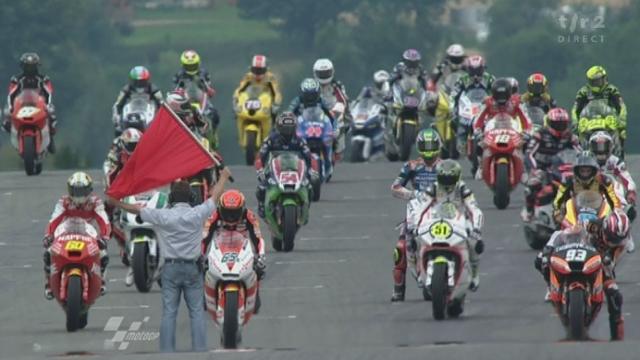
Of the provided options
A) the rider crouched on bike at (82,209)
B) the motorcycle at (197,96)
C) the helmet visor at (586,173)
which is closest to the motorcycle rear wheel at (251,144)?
the motorcycle at (197,96)

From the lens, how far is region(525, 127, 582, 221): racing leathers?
1473 inches

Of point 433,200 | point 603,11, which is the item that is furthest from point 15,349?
point 603,11

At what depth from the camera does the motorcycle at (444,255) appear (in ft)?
102

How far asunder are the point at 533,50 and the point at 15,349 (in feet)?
211

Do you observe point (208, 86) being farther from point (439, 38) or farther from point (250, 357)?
point (439, 38)

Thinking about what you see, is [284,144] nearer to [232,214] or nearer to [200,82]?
[232,214]

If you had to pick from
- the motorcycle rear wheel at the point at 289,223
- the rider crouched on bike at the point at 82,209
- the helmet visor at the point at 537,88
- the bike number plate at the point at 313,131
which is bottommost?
the motorcycle rear wheel at the point at 289,223

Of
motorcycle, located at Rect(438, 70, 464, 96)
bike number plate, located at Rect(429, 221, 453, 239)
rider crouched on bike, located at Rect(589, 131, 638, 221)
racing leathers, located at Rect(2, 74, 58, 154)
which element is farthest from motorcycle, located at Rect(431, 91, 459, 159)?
bike number plate, located at Rect(429, 221, 453, 239)

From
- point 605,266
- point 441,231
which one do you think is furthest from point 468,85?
point 605,266

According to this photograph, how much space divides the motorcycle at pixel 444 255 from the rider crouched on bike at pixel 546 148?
5.86m

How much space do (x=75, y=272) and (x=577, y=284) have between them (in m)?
5.56

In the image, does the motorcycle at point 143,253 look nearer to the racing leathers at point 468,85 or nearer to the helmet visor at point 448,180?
the helmet visor at point 448,180

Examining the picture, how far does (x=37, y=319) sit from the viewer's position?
3312 cm

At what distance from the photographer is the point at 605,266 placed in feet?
96.9
